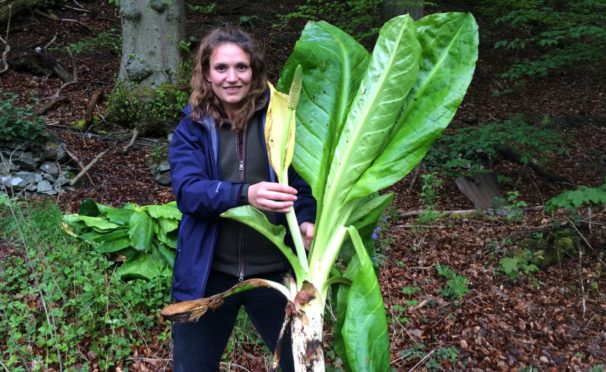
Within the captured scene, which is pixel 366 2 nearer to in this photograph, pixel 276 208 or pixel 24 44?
pixel 24 44

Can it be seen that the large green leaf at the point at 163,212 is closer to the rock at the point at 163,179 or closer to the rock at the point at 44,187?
the rock at the point at 163,179

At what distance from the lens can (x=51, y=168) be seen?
5094 mm

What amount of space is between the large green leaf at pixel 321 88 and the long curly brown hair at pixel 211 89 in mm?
144

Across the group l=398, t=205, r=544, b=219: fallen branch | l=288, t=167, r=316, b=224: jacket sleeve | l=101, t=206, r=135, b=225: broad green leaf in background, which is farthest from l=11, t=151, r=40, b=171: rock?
l=288, t=167, r=316, b=224: jacket sleeve

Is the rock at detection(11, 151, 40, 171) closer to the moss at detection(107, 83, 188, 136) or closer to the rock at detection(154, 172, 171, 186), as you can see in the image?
the rock at detection(154, 172, 171, 186)

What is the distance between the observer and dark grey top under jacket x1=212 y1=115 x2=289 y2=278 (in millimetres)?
1843

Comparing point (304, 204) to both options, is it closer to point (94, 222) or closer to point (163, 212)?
point (163, 212)

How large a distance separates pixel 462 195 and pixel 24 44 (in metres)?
7.26

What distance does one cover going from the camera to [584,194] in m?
3.75

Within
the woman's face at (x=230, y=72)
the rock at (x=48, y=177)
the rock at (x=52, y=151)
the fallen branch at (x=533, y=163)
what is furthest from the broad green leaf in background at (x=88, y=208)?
the fallen branch at (x=533, y=163)

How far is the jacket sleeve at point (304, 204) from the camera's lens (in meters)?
1.84

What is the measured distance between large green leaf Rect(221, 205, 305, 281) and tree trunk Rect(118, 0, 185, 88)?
16.1 ft

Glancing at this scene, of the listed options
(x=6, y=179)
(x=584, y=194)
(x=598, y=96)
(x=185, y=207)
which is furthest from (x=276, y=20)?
(x=185, y=207)

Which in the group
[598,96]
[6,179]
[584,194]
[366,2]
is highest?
[366,2]
